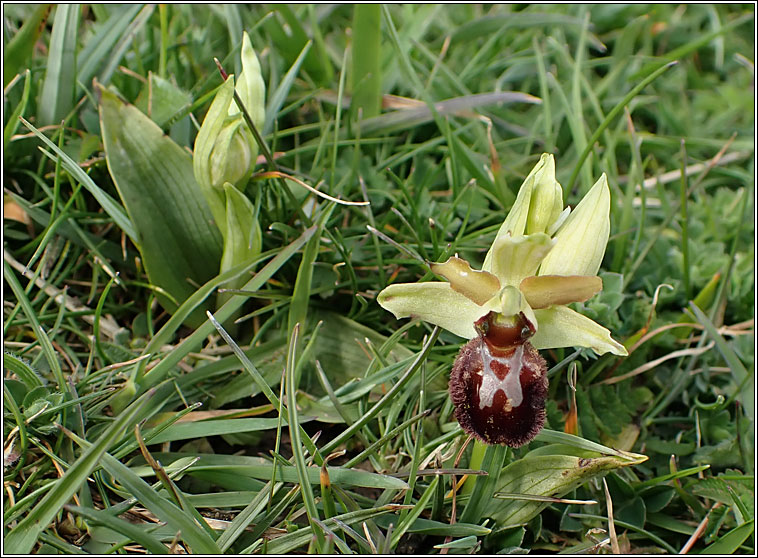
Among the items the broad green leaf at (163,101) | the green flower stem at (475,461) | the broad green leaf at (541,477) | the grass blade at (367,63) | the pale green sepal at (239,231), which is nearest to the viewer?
the broad green leaf at (541,477)

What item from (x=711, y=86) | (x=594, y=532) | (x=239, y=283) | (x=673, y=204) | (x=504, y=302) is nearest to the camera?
(x=504, y=302)

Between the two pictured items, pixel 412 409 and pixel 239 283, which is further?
pixel 239 283

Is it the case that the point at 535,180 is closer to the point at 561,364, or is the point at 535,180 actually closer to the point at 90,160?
the point at 561,364

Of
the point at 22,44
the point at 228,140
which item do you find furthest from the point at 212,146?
the point at 22,44

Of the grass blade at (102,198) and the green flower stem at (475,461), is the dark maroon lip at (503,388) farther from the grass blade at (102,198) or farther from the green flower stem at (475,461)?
the grass blade at (102,198)

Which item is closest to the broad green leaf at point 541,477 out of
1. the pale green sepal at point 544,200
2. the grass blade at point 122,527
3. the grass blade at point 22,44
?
the pale green sepal at point 544,200

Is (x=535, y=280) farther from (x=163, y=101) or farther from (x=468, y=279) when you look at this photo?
(x=163, y=101)

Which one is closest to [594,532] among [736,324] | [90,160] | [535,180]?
[535,180]
